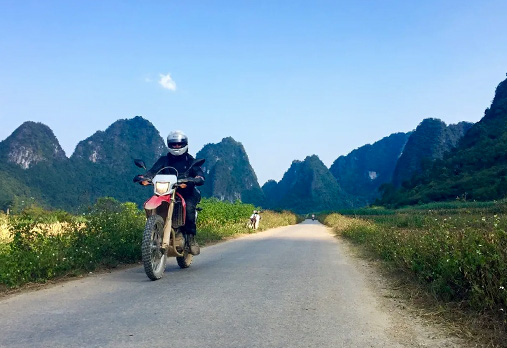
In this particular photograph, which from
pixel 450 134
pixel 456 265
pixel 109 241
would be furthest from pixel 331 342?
pixel 450 134

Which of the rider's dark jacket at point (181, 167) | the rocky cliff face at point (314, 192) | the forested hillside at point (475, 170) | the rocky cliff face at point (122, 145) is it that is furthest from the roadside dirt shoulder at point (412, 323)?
the rocky cliff face at point (314, 192)

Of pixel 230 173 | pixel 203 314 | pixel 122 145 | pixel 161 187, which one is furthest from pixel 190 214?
pixel 230 173

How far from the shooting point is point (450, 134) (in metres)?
120

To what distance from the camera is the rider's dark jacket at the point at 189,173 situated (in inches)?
265

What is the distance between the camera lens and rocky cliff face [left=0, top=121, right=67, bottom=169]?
91688 millimetres

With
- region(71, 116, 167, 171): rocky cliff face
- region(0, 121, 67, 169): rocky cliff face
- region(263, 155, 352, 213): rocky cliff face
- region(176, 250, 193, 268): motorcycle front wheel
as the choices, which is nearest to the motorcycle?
region(176, 250, 193, 268): motorcycle front wheel

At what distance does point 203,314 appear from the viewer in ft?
12.5

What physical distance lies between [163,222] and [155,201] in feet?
1.53

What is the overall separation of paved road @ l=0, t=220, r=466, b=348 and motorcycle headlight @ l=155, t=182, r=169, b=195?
1.34 meters

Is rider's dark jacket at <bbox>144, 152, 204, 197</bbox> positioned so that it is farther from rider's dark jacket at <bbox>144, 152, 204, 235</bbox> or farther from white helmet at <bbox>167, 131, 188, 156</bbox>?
white helmet at <bbox>167, 131, 188, 156</bbox>

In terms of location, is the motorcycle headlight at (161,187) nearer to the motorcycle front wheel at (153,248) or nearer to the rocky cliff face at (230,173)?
the motorcycle front wheel at (153,248)

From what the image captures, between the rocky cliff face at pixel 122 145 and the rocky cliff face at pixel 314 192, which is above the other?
the rocky cliff face at pixel 122 145

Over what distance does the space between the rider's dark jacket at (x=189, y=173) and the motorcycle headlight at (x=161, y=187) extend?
63 cm

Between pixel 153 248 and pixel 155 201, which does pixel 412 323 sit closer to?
pixel 153 248
